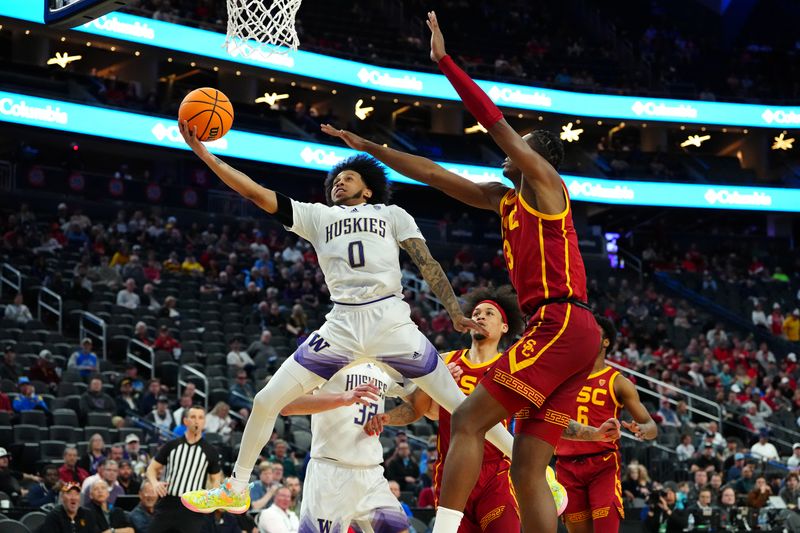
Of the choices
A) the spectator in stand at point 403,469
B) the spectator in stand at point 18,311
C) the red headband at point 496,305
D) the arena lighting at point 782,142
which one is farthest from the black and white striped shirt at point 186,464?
the arena lighting at point 782,142

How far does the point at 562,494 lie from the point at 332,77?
26980 mm

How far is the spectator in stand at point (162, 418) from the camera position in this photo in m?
16.2

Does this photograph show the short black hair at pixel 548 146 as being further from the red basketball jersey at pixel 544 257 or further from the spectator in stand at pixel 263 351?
the spectator in stand at pixel 263 351

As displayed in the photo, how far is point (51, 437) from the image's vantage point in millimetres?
15352

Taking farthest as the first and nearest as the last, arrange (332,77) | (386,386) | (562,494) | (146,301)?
(332,77), (146,301), (386,386), (562,494)

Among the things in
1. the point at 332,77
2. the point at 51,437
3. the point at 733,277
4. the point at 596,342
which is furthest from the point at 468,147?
the point at 596,342

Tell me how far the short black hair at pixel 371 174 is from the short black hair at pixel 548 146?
4.98 ft

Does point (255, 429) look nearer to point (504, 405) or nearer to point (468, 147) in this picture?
point (504, 405)

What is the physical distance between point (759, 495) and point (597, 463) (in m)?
9.60

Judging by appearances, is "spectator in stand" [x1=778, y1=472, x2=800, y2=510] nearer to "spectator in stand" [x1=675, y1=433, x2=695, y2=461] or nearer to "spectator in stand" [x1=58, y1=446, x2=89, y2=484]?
"spectator in stand" [x1=675, y1=433, x2=695, y2=461]

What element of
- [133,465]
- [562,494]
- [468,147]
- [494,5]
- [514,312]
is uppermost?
[494,5]

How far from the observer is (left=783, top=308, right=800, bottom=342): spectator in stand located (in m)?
30.9

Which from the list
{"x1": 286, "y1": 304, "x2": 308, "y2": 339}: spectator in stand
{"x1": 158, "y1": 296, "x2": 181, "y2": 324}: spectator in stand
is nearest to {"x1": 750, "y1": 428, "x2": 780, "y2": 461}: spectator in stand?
{"x1": 286, "y1": 304, "x2": 308, "y2": 339}: spectator in stand

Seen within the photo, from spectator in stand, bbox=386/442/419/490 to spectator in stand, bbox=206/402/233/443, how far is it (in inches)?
97.3
